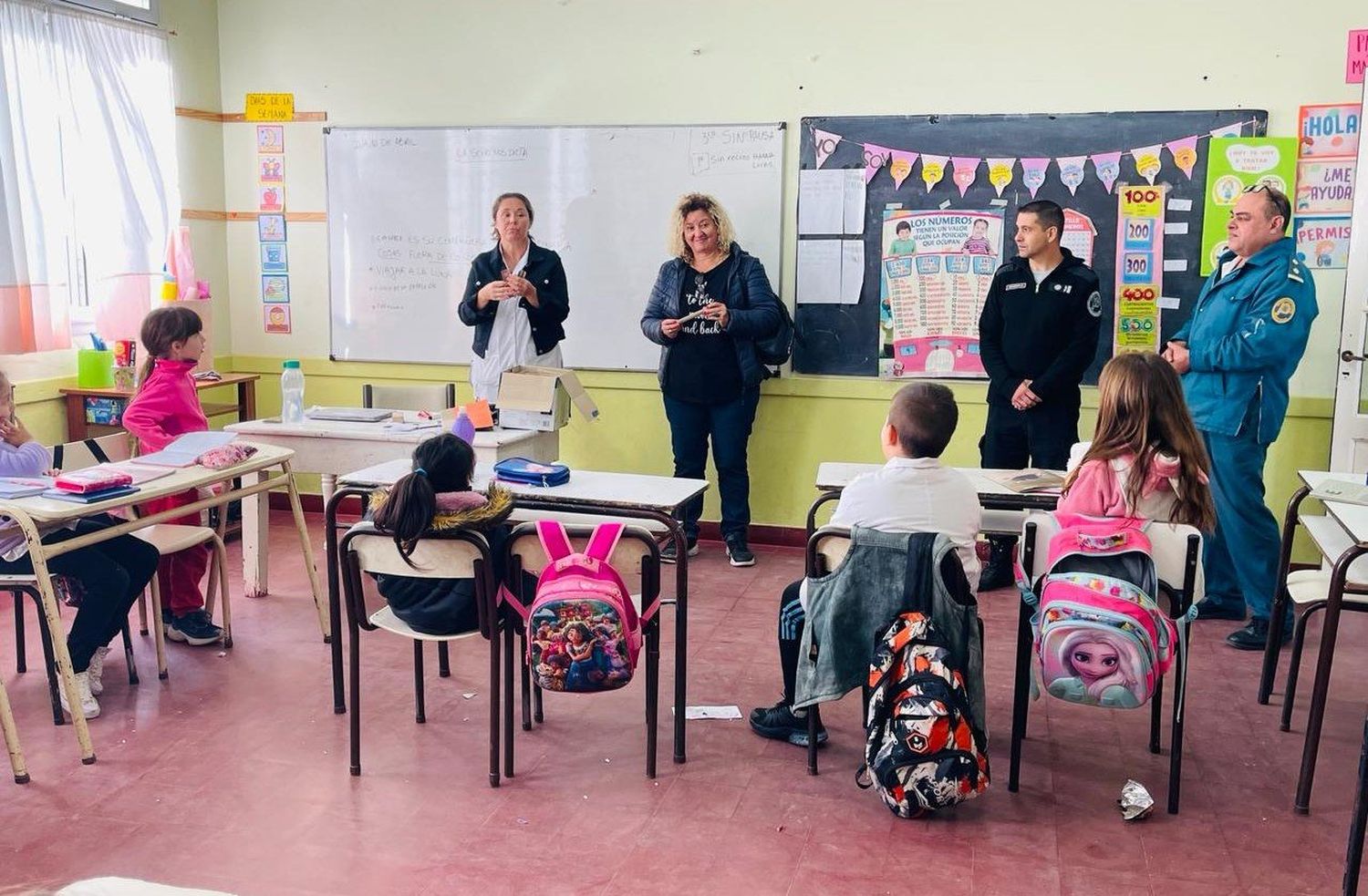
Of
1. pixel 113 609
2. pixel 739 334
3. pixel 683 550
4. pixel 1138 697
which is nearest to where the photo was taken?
pixel 1138 697

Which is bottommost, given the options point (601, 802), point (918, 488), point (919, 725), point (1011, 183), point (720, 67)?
point (601, 802)

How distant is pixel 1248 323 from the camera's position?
416 centimetres

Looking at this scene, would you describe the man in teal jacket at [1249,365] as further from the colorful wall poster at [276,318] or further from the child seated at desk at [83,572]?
the colorful wall poster at [276,318]

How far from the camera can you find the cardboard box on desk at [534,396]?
4562 millimetres

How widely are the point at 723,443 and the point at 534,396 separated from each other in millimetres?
1059

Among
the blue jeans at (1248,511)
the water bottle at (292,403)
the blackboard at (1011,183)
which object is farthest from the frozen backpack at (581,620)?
the blackboard at (1011,183)

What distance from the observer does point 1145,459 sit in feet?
9.73

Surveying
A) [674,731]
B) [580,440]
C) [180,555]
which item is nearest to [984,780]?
[674,731]

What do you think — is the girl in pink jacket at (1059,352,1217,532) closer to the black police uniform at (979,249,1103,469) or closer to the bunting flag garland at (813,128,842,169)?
the black police uniform at (979,249,1103,469)

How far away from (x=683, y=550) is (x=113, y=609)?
169 centimetres

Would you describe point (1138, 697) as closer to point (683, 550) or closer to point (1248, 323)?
point (683, 550)

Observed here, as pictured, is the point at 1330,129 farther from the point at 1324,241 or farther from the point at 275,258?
the point at 275,258

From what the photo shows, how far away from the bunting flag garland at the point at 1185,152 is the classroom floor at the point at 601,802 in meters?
2.14

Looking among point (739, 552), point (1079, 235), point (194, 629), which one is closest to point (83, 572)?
point (194, 629)
